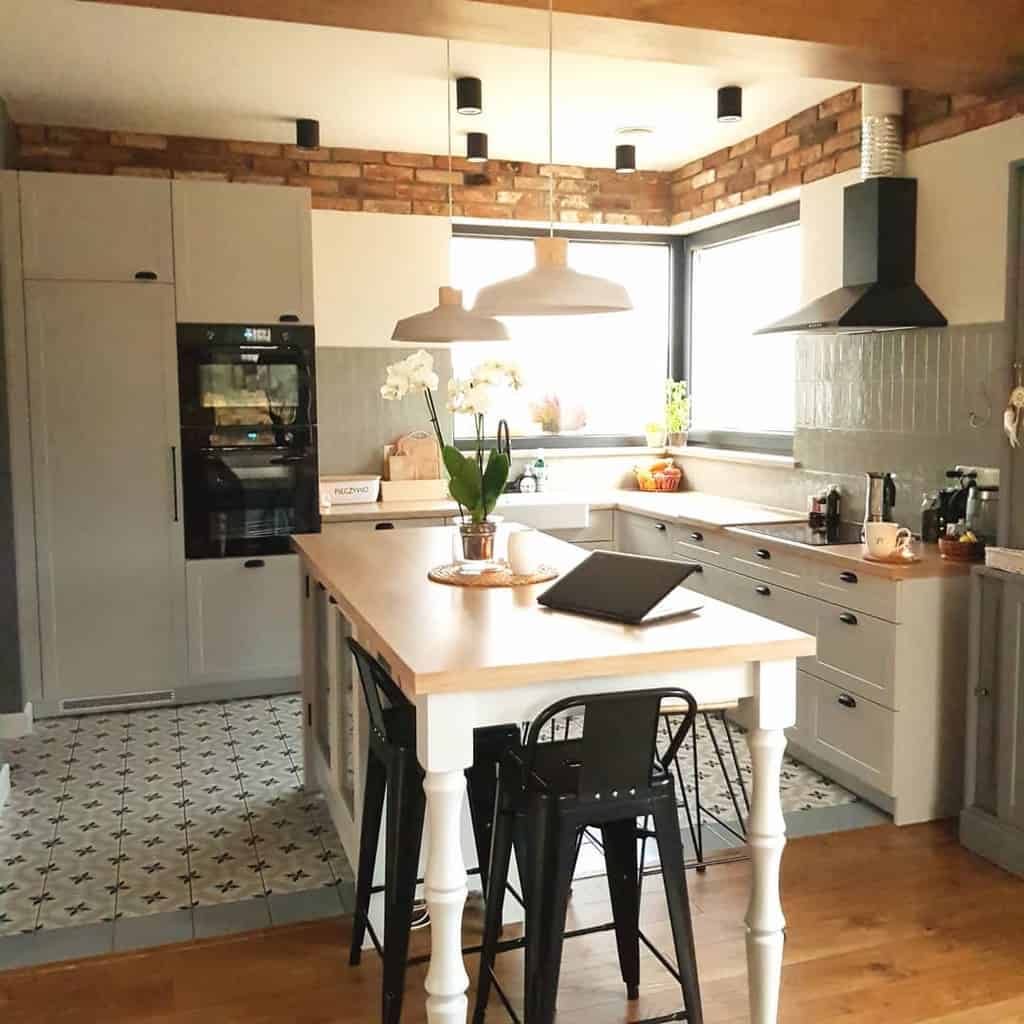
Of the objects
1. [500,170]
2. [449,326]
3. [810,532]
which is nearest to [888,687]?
[810,532]

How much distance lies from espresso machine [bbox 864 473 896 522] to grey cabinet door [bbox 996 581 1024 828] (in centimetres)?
99

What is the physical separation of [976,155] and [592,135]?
2.00 metres

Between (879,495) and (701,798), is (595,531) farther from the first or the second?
(701,798)

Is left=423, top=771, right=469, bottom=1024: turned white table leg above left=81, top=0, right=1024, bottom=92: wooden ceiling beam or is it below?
below

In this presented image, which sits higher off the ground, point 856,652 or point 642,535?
point 642,535

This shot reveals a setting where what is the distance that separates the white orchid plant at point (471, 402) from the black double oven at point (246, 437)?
2087 mm

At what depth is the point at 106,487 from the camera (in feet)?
15.8

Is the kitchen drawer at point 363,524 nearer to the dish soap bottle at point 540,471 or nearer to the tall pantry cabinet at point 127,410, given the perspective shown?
the tall pantry cabinet at point 127,410

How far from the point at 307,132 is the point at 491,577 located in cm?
289

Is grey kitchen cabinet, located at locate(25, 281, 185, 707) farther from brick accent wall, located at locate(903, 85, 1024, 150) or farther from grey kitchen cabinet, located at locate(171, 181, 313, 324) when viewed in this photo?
brick accent wall, located at locate(903, 85, 1024, 150)

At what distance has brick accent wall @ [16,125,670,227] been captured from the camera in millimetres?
5090

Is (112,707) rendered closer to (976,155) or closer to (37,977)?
→ (37,977)

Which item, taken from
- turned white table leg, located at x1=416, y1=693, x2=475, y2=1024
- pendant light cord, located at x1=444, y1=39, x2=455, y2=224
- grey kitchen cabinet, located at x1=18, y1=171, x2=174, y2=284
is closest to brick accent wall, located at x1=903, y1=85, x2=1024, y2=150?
pendant light cord, located at x1=444, y1=39, x2=455, y2=224

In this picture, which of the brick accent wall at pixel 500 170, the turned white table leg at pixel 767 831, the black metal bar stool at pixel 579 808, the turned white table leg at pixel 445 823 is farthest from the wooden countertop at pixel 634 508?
the turned white table leg at pixel 445 823
